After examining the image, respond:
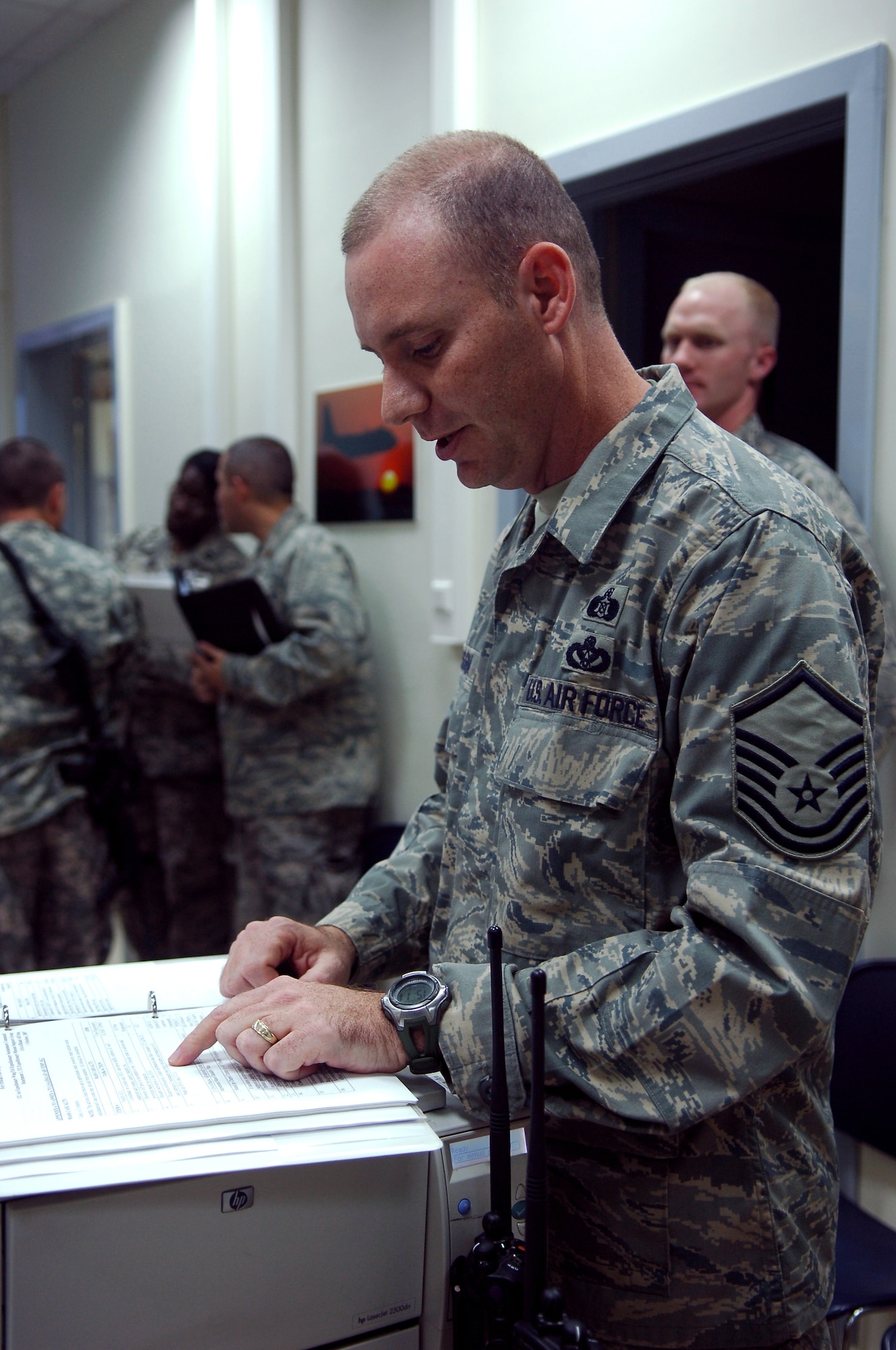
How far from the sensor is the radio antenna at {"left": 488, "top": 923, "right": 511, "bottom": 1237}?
706 millimetres

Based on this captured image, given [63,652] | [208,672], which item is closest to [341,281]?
[208,672]

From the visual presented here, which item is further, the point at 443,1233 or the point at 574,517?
the point at 574,517

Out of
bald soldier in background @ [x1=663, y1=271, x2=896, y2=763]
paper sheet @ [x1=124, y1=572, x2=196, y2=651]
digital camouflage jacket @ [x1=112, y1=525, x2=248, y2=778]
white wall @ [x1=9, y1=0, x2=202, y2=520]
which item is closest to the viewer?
bald soldier in background @ [x1=663, y1=271, x2=896, y2=763]

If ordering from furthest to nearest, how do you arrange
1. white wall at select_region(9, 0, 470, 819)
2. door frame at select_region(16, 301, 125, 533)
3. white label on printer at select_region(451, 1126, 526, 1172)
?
door frame at select_region(16, 301, 125, 533) < white wall at select_region(9, 0, 470, 819) < white label on printer at select_region(451, 1126, 526, 1172)

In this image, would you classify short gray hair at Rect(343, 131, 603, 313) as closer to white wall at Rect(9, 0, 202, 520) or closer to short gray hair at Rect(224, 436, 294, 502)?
short gray hair at Rect(224, 436, 294, 502)

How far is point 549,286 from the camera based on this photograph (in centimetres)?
88

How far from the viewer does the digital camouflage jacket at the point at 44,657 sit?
2.84m

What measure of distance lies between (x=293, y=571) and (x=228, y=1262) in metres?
2.31

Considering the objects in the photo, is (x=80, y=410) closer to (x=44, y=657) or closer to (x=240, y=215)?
(x=240, y=215)

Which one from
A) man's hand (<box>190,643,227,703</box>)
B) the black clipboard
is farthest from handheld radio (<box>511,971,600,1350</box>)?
man's hand (<box>190,643,227,703</box>)

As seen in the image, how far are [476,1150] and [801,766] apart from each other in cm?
35

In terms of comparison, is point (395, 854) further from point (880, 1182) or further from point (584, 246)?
point (880, 1182)

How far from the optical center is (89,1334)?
64 centimetres

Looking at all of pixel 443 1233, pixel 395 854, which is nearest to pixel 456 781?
pixel 395 854
